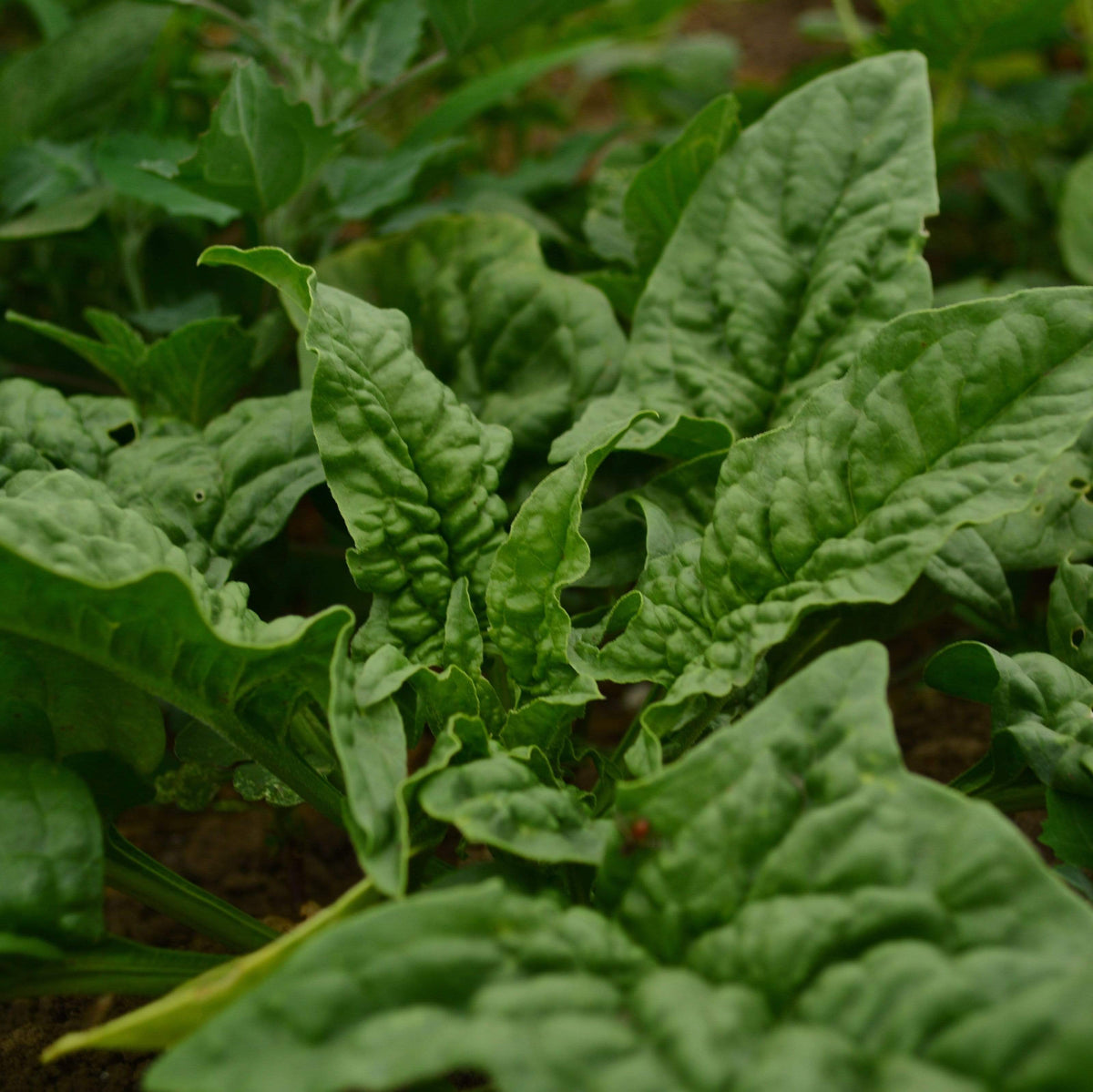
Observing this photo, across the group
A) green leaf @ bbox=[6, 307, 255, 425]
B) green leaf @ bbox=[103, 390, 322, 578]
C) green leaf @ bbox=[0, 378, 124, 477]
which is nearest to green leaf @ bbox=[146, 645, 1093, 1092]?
green leaf @ bbox=[103, 390, 322, 578]

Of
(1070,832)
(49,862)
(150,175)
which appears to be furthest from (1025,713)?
(150,175)

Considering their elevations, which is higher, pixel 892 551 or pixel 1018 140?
pixel 1018 140

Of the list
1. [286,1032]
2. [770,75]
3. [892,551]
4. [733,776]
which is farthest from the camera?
[770,75]

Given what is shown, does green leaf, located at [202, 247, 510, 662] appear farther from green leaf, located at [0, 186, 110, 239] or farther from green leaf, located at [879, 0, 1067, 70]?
green leaf, located at [879, 0, 1067, 70]

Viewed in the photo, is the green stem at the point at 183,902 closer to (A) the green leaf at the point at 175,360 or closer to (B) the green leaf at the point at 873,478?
(B) the green leaf at the point at 873,478

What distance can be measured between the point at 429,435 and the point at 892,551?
1.55ft

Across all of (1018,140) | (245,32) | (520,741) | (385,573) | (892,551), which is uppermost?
(245,32)

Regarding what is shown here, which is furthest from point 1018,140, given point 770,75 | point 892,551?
point 892,551

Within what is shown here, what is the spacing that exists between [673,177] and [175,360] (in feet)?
2.21

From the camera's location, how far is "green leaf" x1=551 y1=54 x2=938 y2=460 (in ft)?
3.90

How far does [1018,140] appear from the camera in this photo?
7.17 feet

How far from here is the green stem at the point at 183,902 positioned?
1.02 metres

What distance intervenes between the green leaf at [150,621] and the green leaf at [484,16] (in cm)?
104

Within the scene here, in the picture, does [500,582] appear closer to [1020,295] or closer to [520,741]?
[520,741]
